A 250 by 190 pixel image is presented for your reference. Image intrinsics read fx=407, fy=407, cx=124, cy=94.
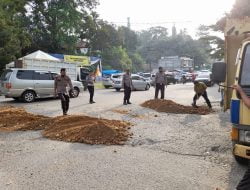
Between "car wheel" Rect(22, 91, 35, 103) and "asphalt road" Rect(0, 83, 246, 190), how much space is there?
9.91 meters

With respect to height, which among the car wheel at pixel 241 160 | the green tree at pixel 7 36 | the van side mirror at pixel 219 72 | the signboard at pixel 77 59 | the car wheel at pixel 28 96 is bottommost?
the car wheel at pixel 241 160

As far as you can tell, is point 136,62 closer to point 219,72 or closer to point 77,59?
point 77,59

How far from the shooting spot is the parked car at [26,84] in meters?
20.2

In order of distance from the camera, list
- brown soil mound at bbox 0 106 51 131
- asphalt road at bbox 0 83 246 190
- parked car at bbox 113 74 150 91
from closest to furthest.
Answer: asphalt road at bbox 0 83 246 190 < brown soil mound at bbox 0 106 51 131 < parked car at bbox 113 74 150 91

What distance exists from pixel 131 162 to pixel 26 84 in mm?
14071

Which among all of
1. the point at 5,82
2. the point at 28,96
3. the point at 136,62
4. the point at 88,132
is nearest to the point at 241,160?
the point at 88,132

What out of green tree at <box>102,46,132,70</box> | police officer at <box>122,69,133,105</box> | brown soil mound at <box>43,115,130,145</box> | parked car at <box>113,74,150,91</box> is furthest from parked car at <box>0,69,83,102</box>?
green tree at <box>102,46,132,70</box>

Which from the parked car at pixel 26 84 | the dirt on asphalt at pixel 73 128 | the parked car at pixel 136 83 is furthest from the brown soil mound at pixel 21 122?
the parked car at pixel 136 83

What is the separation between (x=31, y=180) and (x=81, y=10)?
1742 inches

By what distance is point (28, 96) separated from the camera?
20.8 meters

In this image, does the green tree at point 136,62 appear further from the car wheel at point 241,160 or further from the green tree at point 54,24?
the car wheel at point 241,160

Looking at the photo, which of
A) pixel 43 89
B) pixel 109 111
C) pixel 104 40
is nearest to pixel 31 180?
pixel 109 111

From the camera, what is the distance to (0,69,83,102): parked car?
66.3ft

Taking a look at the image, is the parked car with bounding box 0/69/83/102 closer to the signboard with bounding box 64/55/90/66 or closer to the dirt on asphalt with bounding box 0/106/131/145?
the dirt on asphalt with bounding box 0/106/131/145
